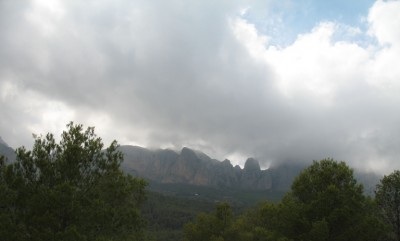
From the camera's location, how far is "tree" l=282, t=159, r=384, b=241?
23.4 metres

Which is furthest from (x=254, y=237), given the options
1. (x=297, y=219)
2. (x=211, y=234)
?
(x=297, y=219)

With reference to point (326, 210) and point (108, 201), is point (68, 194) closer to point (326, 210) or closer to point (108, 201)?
point (108, 201)

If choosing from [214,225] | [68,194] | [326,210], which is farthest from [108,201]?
[214,225]

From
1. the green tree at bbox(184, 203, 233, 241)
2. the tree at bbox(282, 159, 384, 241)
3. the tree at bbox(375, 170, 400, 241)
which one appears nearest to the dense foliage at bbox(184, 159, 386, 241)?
the tree at bbox(282, 159, 384, 241)

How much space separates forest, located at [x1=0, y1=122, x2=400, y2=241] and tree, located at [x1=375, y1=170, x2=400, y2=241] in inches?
2.7

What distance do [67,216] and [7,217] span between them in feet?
8.79

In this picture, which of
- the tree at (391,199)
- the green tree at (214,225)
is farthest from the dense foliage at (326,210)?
the green tree at (214,225)

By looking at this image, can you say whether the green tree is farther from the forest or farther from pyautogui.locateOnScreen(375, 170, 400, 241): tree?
pyautogui.locateOnScreen(375, 170, 400, 241): tree

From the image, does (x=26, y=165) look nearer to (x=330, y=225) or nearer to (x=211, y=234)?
(x=330, y=225)

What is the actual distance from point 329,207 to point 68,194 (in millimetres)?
17339

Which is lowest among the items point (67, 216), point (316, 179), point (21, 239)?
point (21, 239)

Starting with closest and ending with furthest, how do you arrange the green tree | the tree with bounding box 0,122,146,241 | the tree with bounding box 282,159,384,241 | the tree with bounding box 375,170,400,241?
the tree with bounding box 0,122,146,241
the tree with bounding box 282,159,384,241
the tree with bounding box 375,170,400,241
the green tree

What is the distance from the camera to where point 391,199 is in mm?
27594

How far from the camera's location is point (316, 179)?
26.3 metres
